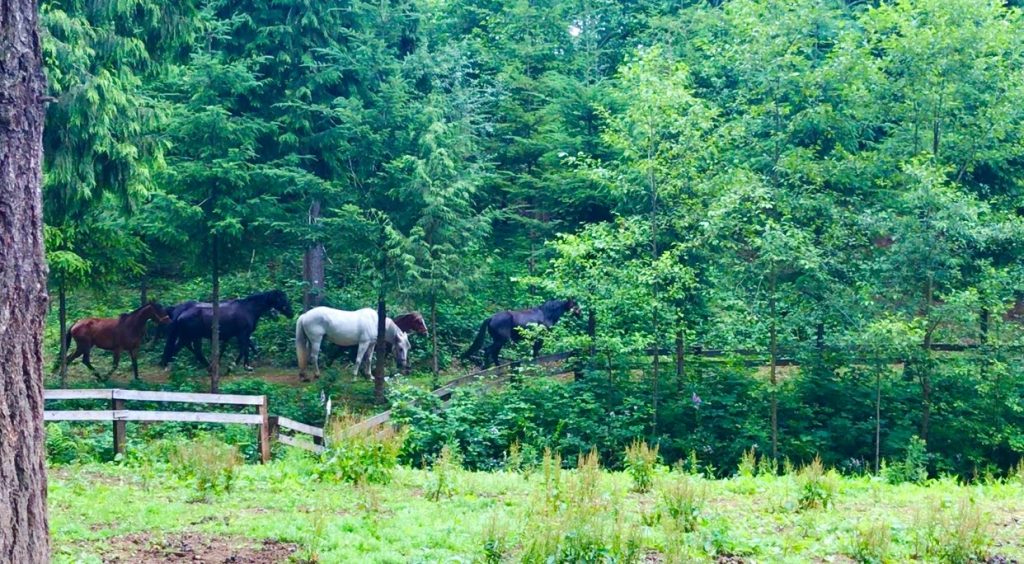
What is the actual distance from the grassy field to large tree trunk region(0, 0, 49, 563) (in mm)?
1771

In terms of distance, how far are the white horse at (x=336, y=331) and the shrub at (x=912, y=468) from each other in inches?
415

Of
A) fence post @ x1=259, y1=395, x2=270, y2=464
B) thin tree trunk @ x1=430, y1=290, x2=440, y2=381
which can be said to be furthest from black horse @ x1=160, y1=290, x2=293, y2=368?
fence post @ x1=259, y1=395, x2=270, y2=464

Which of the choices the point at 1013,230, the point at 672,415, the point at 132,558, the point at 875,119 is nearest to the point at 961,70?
the point at 875,119

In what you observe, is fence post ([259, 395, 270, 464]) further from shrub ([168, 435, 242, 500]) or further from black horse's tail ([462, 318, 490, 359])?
black horse's tail ([462, 318, 490, 359])

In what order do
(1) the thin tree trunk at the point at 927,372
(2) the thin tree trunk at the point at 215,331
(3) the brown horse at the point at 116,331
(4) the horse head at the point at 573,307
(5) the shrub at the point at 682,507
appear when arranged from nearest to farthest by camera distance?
(5) the shrub at the point at 682,507, (1) the thin tree trunk at the point at 927,372, (2) the thin tree trunk at the point at 215,331, (3) the brown horse at the point at 116,331, (4) the horse head at the point at 573,307

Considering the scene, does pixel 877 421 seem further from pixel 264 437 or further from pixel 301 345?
pixel 301 345

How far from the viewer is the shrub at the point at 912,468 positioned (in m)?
13.5

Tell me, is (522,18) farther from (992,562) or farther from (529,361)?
(992,562)

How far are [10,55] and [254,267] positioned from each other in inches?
840

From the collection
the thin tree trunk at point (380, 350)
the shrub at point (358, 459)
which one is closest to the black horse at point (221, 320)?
the thin tree trunk at point (380, 350)

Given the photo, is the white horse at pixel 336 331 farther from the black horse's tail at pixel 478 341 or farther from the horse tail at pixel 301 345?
the black horse's tail at pixel 478 341

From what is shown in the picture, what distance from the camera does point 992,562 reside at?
635cm

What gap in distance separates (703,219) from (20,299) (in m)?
14.0

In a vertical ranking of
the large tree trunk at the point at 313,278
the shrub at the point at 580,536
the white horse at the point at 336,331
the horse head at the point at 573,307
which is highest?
the large tree trunk at the point at 313,278
